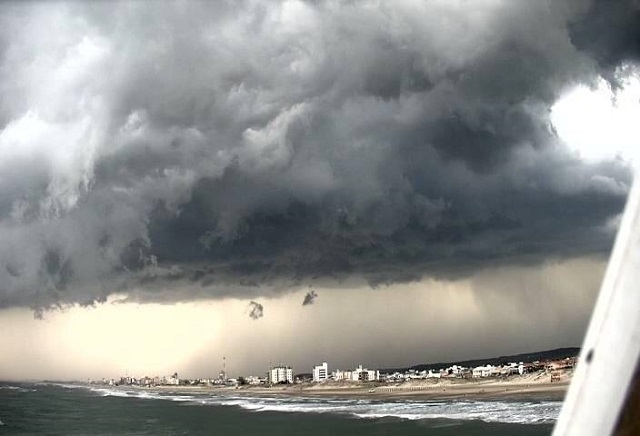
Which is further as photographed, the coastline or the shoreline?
the coastline

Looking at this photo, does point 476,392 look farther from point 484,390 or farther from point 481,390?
point 484,390

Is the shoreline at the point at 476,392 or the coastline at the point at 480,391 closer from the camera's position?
the shoreline at the point at 476,392

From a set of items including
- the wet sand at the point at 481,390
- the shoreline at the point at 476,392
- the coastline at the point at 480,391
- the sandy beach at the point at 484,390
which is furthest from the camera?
the sandy beach at the point at 484,390

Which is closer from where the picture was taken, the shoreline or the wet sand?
the shoreline

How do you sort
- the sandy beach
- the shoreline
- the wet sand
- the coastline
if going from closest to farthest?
the shoreline, the coastline, the wet sand, the sandy beach

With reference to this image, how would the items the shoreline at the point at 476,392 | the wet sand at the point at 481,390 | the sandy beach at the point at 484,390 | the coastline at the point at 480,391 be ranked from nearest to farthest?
the shoreline at the point at 476,392 → the coastline at the point at 480,391 → the wet sand at the point at 481,390 → the sandy beach at the point at 484,390

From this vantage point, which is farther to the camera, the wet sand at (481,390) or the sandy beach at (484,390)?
the sandy beach at (484,390)

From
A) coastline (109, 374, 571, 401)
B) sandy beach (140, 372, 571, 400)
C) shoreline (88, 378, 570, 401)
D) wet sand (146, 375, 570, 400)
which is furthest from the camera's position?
sandy beach (140, 372, 571, 400)

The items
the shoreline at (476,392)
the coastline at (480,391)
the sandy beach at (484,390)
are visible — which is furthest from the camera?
the sandy beach at (484,390)

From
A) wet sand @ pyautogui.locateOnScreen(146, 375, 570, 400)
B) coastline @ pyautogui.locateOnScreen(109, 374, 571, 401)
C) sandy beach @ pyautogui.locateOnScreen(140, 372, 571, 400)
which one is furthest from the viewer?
sandy beach @ pyautogui.locateOnScreen(140, 372, 571, 400)

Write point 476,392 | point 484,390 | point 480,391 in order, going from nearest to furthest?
point 476,392 → point 480,391 → point 484,390

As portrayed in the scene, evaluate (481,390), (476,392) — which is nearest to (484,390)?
(481,390)

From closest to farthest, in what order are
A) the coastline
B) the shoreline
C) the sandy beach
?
the shoreline, the coastline, the sandy beach
